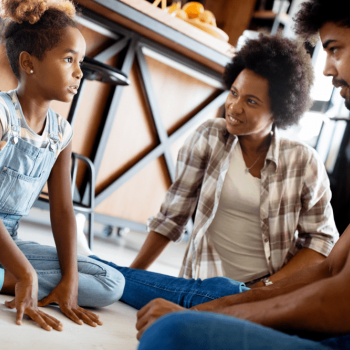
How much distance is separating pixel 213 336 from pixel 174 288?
0.74 meters

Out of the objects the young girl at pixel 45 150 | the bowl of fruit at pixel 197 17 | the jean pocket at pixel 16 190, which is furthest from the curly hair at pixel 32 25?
the bowl of fruit at pixel 197 17

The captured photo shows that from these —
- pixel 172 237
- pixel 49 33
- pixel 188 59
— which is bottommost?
pixel 172 237

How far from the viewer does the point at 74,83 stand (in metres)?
1.20

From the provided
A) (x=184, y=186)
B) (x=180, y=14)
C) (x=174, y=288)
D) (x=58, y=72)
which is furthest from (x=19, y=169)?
(x=180, y=14)

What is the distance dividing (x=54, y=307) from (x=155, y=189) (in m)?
2.02

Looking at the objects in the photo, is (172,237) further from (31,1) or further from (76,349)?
(31,1)

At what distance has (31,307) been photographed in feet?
3.06

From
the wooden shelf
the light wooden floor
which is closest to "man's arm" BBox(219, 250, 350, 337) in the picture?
the light wooden floor

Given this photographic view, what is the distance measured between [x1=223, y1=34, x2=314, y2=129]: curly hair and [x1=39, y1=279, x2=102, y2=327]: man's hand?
97 cm

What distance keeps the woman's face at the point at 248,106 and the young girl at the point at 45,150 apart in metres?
0.57

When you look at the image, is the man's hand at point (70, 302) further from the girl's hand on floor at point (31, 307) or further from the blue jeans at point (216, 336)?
the blue jeans at point (216, 336)

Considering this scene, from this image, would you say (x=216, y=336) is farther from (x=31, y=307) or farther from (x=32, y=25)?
(x=32, y=25)

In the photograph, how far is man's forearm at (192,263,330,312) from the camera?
0.87 m

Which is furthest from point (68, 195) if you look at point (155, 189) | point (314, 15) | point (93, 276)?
point (155, 189)
